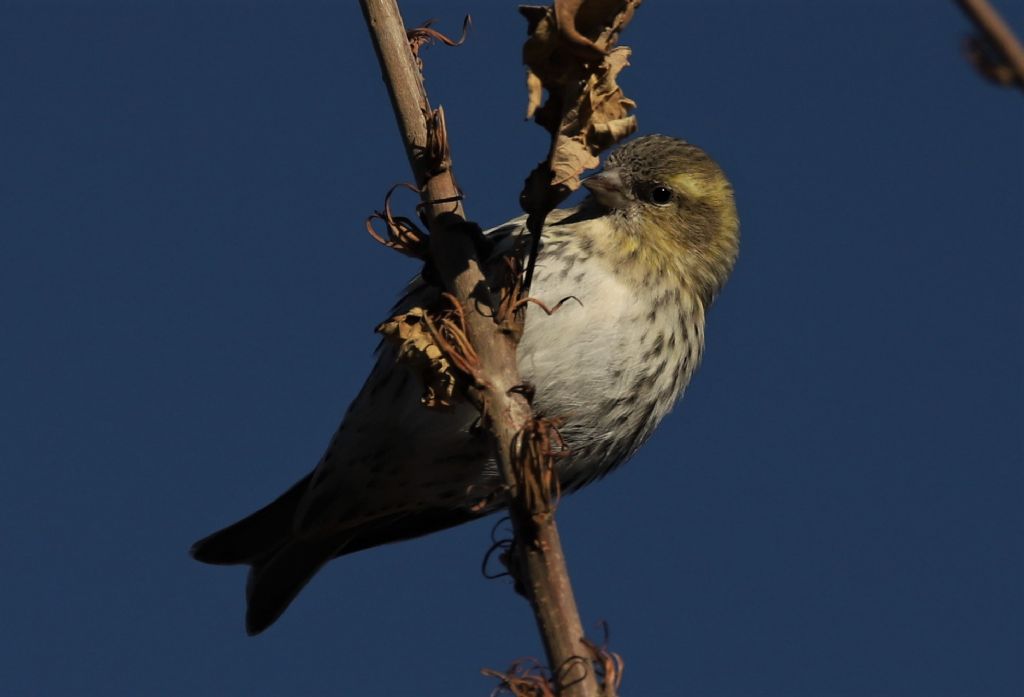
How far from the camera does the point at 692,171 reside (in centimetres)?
530

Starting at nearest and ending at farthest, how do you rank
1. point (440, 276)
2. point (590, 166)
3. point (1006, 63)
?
point (1006, 63) < point (590, 166) < point (440, 276)

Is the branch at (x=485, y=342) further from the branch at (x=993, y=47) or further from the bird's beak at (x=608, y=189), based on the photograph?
the bird's beak at (x=608, y=189)

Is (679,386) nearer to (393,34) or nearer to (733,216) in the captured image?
(733,216)

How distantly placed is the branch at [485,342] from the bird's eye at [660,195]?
6.80ft

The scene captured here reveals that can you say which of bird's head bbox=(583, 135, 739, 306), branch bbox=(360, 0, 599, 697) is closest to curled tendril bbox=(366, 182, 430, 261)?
branch bbox=(360, 0, 599, 697)

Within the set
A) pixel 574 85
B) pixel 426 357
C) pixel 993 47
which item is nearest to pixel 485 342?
pixel 426 357

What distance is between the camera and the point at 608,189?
4.94 m

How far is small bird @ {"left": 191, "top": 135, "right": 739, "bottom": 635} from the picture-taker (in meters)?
4.55

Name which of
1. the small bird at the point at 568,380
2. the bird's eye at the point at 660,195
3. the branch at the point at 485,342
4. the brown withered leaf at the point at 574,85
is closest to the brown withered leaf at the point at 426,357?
the branch at the point at 485,342

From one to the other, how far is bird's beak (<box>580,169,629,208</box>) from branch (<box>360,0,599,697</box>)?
185 cm

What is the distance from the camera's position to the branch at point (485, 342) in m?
2.65

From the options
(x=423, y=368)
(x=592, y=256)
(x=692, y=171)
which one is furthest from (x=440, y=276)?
(x=692, y=171)

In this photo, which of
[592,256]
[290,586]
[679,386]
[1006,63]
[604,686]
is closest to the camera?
[1006,63]

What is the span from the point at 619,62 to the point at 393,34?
53 centimetres
